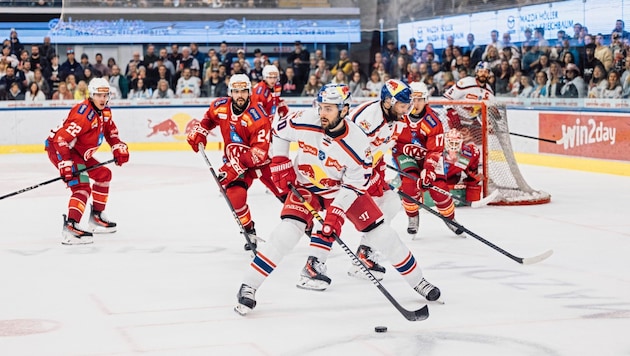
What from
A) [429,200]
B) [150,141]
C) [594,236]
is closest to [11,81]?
[150,141]

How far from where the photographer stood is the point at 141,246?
622 centimetres

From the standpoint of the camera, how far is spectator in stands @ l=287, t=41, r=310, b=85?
560 inches

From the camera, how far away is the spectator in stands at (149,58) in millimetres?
13984

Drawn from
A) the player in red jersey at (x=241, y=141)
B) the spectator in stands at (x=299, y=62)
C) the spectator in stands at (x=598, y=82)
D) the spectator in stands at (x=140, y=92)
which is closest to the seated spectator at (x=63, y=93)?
the spectator in stands at (x=140, y=92)

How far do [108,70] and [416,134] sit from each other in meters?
8.32

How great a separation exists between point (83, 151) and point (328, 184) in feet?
8.57

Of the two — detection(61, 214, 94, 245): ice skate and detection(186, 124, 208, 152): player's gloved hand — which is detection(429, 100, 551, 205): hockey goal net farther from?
detection(61, 214, 94, 245): ice skate

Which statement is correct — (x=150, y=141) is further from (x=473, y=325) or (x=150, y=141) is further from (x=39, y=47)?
(x=473, y=325)

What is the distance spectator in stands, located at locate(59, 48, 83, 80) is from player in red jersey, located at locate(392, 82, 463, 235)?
26.7 ft

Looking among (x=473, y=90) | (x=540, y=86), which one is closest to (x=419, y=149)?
(x=473, y=90)

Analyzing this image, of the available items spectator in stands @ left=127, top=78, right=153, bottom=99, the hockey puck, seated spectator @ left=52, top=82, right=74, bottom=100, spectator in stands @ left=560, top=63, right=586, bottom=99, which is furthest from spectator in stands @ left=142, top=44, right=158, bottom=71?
the hockey puck

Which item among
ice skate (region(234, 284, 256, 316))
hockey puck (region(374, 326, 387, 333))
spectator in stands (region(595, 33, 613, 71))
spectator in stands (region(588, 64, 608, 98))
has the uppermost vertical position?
spectator in stands (region(595, 33, 613, 71))

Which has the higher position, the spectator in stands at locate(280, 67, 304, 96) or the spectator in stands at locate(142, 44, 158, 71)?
the spectator in stands at locate(142, 44, 158, 71)

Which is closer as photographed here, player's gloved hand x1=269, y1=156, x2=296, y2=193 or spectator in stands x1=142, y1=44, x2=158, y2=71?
player's gloved hand x1=269, y1=156, x2=296, y2=193
